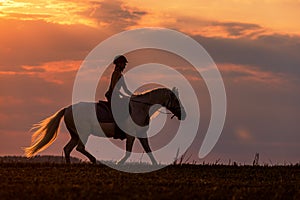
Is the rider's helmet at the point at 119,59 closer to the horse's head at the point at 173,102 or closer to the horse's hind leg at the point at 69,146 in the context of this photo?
the horse's head at the point at 173,102

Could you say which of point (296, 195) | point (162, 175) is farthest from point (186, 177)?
point (296, 195)

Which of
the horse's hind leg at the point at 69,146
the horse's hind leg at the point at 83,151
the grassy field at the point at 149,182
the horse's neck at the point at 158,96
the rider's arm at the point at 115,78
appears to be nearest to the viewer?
the grassy field at the point at 149,182

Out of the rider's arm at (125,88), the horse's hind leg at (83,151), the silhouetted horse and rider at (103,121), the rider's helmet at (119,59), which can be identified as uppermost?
the rider's helmet at (119,59)

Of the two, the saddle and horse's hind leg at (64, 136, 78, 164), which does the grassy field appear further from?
the saddle

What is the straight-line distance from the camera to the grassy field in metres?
14.8

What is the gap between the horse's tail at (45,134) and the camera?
25.5 m

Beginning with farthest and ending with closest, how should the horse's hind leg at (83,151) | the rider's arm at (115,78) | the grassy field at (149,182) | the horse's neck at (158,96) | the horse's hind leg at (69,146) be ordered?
1. the horse's neck at (158,96)
2. the horse's hind leg at (69,146)
3. the horse's hind leg at (83,151)
4. the rider's arm at (115,78)
5. the grassy field at (149,182)

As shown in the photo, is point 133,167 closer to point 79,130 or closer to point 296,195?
point 79,130

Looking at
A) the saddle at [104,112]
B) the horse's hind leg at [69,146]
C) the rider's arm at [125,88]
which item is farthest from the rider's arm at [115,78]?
the horse's hind leg at [69,146]

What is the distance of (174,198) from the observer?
14.6 m

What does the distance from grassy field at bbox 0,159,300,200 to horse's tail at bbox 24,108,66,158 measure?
9.07 feet

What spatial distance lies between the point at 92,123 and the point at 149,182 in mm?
8611

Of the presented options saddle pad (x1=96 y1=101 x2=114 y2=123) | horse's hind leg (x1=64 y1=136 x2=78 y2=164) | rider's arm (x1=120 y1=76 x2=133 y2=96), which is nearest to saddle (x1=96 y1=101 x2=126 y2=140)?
saddle pad (x1=96 y1=101 x2=114 y2=123)

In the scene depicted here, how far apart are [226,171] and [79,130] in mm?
6080
